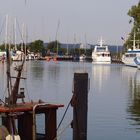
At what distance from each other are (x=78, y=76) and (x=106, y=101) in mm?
22754

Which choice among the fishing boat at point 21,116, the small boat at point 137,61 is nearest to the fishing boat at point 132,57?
the small boat at point 137,61

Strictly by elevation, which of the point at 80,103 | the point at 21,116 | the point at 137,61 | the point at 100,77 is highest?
the point at 80,103

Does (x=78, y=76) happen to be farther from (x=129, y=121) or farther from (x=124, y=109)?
(x=124, y=109)

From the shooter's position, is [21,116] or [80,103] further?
[80,103]

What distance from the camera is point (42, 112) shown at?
17156 millimetres

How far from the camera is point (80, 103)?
17.5 metres

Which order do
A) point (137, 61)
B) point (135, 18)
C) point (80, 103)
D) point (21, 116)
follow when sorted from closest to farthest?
point (21, 116) → point (80, 103) → point (137, 61) → point (135, 18)

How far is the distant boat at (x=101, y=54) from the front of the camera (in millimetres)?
187262

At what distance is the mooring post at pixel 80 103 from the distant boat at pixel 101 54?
554 ft

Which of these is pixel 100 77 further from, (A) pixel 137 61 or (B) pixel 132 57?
(B) pixel 132 57

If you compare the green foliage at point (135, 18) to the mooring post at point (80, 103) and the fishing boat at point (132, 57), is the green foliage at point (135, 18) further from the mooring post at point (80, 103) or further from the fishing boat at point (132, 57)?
the mooring post at point (80, 103)

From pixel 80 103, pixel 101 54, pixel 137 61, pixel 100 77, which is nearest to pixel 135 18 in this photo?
pixel 137 61

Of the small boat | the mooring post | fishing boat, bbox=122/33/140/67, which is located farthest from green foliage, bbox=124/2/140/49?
the mooring post

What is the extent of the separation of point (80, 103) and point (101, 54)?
171 m
